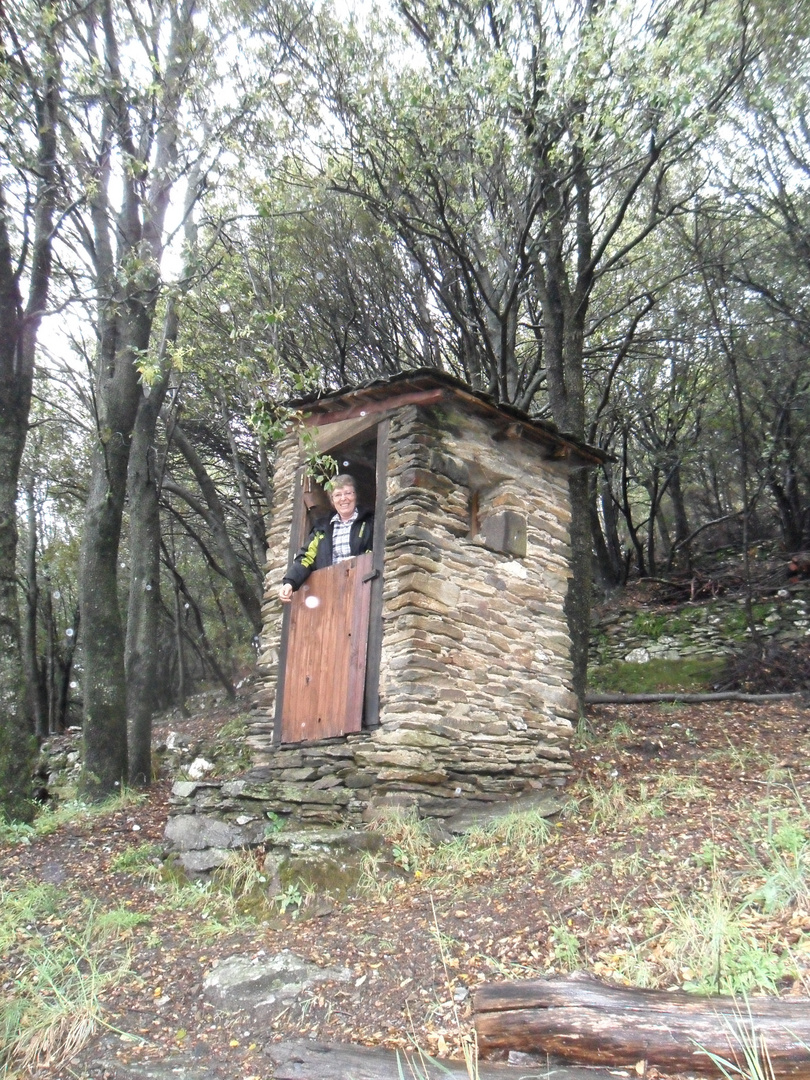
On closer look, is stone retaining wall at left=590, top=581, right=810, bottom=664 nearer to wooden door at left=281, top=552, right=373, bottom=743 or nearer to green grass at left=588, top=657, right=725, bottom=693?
green grass at left=588, top=657, right=725, bottom=693

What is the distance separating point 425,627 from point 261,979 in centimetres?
261

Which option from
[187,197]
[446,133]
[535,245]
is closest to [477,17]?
[446,133]

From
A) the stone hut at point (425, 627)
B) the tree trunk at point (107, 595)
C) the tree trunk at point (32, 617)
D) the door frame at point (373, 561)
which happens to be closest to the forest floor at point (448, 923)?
the stone hut at point (425, 627)

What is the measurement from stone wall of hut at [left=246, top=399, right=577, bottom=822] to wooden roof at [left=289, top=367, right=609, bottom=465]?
0.13m

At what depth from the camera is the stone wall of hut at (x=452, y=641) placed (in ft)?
18.6

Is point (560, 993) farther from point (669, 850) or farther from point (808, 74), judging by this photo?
point (808, 74)

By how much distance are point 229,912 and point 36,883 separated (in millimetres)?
1443

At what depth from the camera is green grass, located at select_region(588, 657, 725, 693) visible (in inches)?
405

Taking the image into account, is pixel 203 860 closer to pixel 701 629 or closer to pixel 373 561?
pixel 373 561

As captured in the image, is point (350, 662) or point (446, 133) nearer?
point (350, 662)

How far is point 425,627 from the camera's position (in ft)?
19.0

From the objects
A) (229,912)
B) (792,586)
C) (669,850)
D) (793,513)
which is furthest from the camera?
(793,513)

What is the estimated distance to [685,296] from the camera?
12.3m

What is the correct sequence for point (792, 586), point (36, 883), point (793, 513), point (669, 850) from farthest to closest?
point (793, 513), point (792, 586), point (36, 883), point (669, 850)
